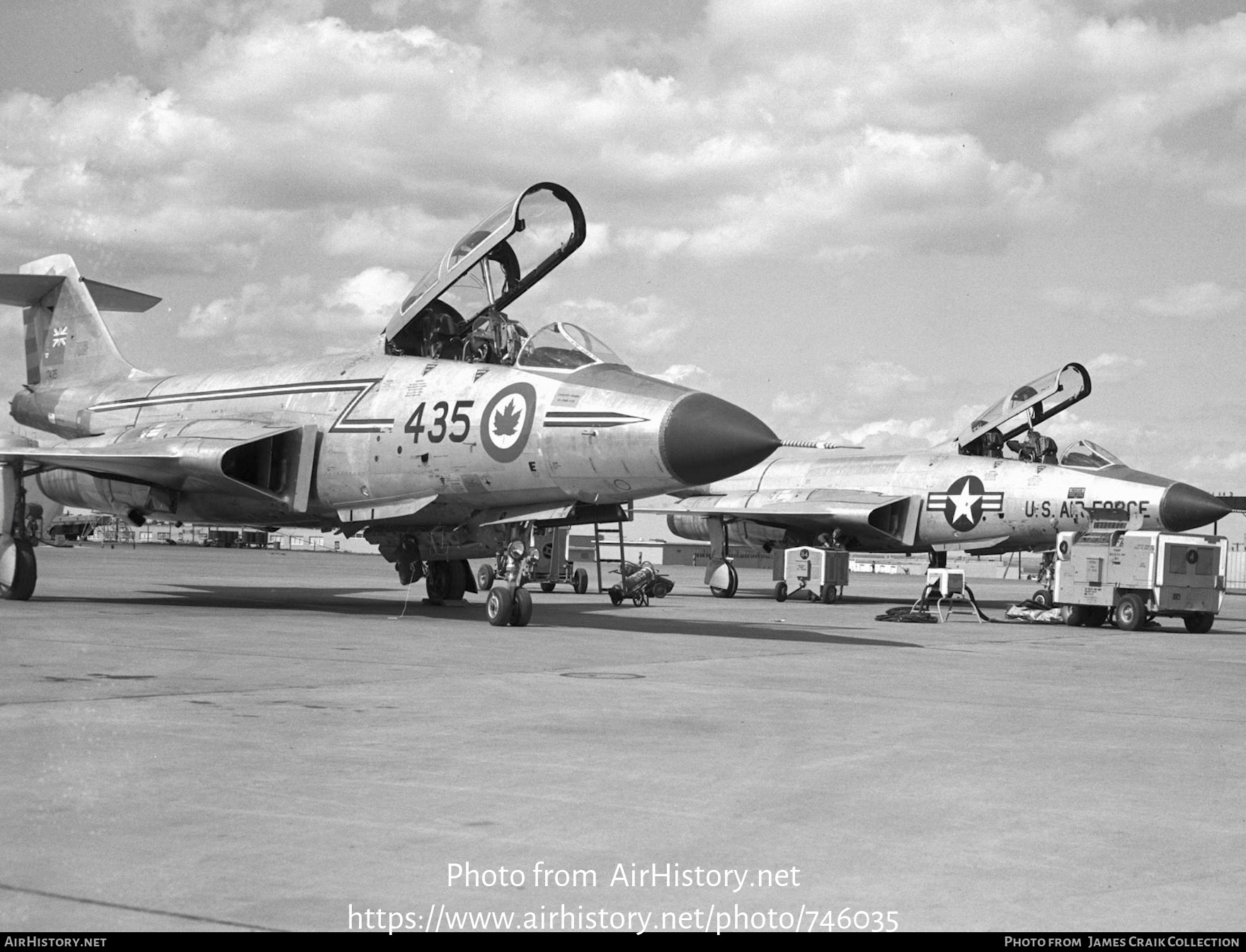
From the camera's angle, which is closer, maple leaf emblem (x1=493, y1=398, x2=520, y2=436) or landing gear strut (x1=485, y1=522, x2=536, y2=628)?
maple leaf emblem (x1=493, y1=398, x2=520, y2=436)

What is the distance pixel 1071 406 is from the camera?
25.9 m

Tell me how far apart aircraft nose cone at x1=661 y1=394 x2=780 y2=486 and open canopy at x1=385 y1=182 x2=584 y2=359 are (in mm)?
3503

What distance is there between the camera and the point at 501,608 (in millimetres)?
14188

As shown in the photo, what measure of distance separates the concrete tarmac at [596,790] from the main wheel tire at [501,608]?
8.91 feet

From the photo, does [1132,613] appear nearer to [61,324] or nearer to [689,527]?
[689,527]

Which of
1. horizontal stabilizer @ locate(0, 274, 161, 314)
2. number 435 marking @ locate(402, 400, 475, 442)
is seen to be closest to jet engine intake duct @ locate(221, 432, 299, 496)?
number 435 marking @ locate(402, 400, 475, 442)

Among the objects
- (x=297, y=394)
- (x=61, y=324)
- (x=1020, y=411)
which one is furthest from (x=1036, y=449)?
(x=61, y=324)

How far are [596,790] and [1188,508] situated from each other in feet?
64.9

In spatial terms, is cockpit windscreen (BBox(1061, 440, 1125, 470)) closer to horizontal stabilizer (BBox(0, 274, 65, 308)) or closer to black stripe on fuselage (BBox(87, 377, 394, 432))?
black stripe on fuselage (BBox(87, 377, 394, 432))

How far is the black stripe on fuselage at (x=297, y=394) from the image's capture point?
1554 cm

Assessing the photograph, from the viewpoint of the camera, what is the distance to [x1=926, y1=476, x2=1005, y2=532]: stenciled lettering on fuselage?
2434cm
